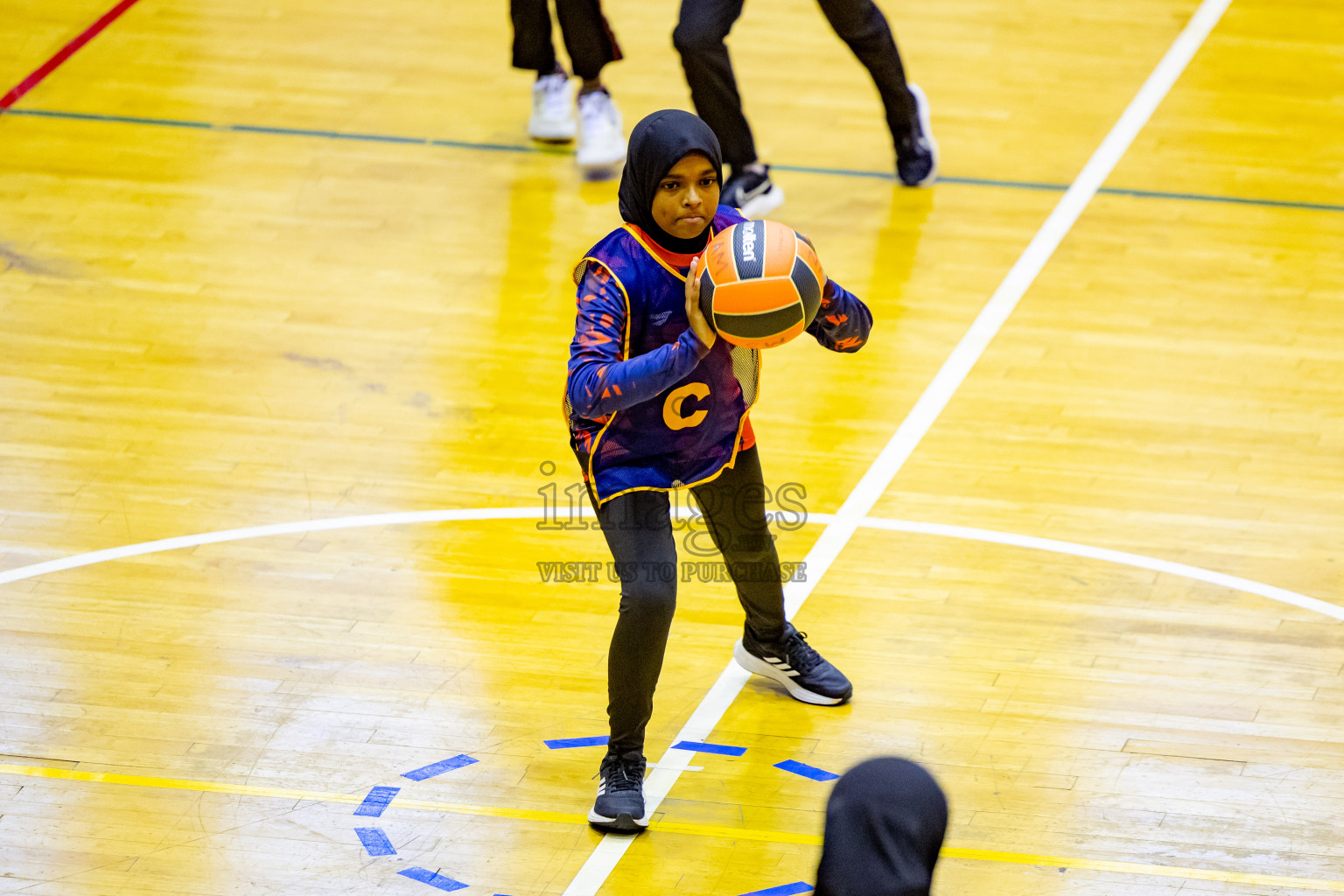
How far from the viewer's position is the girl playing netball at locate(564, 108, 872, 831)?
334 cm

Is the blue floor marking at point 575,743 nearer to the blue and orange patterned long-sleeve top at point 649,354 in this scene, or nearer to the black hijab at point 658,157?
the blue and orange patterned long-sleeve top at point 649,354

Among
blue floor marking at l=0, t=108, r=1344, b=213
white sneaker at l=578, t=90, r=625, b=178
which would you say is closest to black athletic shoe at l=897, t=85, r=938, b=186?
blue floor marking at l=0, t=108, r=1344, b=213

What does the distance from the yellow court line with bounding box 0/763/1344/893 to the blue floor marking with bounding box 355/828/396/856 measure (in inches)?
4.5

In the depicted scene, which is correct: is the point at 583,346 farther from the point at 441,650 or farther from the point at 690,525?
the point at 690,525

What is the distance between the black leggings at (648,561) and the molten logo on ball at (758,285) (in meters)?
0.49

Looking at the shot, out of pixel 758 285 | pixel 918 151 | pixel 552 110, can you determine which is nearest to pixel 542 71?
pixel 552 110

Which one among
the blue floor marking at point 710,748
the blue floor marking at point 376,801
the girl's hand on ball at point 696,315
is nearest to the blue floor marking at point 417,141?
the blue floor marking at point 710,748

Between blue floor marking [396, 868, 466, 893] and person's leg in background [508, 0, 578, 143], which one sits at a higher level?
person's leg in background [508, 0, 578, 143]

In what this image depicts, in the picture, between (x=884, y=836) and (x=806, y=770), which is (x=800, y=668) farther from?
(x=884, y=836)

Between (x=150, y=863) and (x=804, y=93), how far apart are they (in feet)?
18.3

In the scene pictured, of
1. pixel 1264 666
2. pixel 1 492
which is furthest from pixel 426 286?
pixel 1264 666

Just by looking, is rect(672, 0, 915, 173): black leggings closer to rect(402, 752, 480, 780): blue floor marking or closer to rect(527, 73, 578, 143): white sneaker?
rect(527, 73, 578, 143): white sneaker

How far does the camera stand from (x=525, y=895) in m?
3.53

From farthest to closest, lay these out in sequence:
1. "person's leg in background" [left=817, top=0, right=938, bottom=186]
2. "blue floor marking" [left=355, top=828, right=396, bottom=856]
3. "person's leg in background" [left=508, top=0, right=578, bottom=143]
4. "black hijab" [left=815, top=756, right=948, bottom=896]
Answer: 1. "person's leg in background" [left=508, top=0, right=578, bottom=143]
2. "person's leg in background" [left=817, top=0, right=938, bottom=186]
3. "blue floor marking" [left=355, top=828, right=396, bottom=856]
4. "black hijab" [left=815, top=756, right=948, bottom=896]
